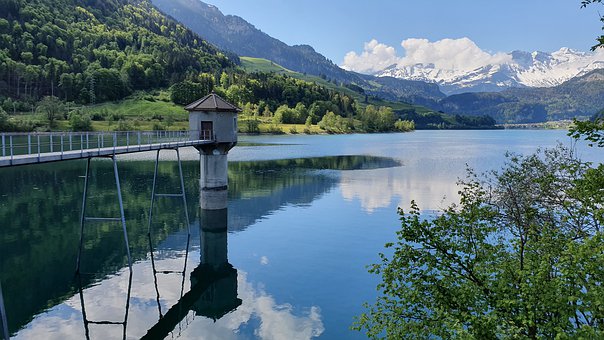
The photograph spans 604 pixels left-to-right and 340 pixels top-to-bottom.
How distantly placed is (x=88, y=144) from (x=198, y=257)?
14.4 metres

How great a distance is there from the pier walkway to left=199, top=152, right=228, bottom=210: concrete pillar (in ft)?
8.44

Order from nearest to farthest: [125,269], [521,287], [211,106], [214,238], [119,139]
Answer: [521,287] < [125,269] < [119,139] < [214,238] < [211,106]

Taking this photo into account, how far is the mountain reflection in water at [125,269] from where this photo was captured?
26781 millimetres

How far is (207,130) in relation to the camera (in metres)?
52.0

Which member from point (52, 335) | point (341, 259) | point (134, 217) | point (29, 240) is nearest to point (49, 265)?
point (29, 240)

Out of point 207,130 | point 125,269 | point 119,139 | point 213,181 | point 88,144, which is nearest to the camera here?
point 88,144

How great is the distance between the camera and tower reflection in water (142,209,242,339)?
89.8 ft

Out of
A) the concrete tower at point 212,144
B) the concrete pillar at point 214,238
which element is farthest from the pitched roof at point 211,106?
the concrete pillar at point 214,238

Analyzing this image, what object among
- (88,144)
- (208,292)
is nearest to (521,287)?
(208,292)

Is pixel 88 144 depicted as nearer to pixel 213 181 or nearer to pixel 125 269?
pixel 125 269

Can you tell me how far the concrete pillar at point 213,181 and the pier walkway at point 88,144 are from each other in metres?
2.57

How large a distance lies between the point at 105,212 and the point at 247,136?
145 meters

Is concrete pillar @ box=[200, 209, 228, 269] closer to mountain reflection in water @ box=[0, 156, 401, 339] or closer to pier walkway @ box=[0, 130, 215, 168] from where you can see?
mountain reflection in water @ box=[0, 156, 401, 339]

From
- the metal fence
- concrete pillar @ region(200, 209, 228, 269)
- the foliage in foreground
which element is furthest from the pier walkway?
the foliage in foreground
